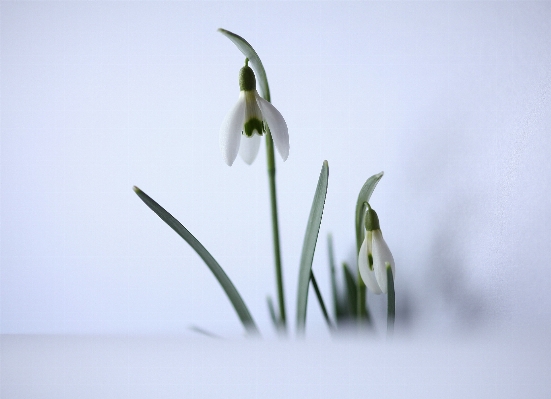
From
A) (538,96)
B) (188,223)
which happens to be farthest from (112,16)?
(538,96)

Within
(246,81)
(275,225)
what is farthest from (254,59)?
(275,225)

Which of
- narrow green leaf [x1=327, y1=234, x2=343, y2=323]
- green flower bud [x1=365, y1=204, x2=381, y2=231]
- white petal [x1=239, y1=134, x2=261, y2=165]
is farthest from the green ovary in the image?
narrow green leaf [x1=327, y1=234, x2=343, y2=323]

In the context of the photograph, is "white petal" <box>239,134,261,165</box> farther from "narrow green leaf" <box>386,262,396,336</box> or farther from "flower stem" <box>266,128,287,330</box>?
"narrow green leaf" <box>386,262,396,336</box>

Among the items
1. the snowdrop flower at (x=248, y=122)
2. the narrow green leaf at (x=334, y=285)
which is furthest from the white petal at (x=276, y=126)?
the narrow green leaf at (x=334, y=285)

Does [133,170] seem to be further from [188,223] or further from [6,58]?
[6,58]

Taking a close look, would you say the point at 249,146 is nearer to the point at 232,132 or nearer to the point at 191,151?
the point at 232,132
